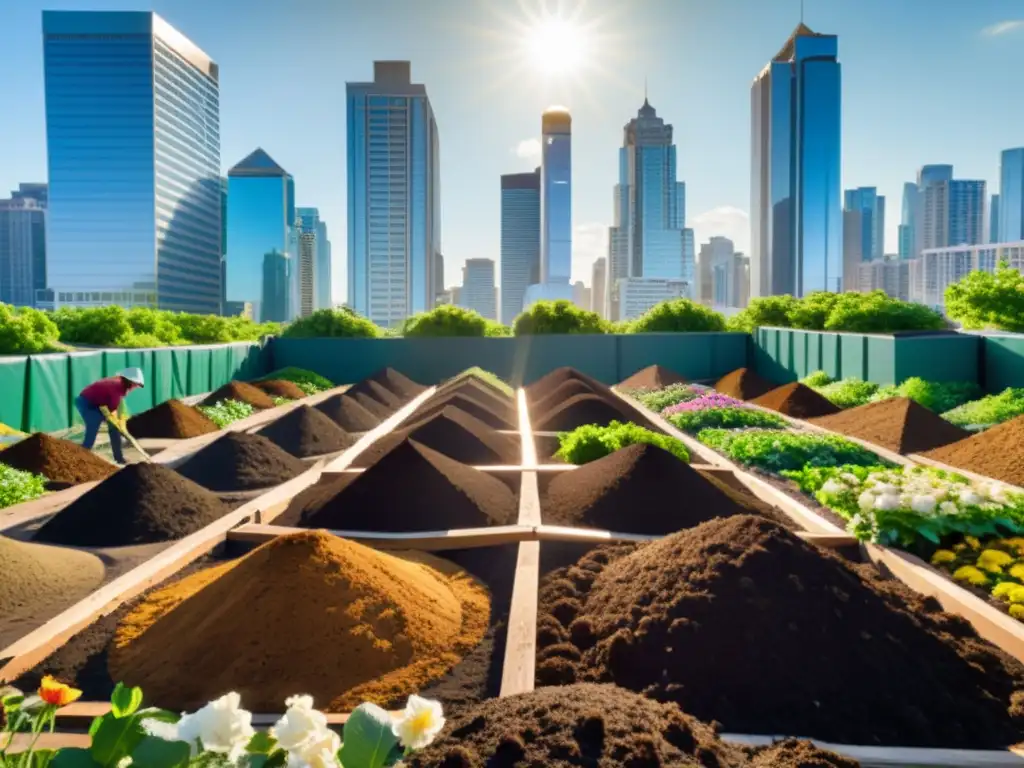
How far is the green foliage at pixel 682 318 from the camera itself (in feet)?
79.0

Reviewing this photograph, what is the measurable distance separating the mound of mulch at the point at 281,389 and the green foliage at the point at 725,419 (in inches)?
318

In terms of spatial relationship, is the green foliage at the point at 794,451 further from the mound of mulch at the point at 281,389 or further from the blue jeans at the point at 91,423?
the mound of mulch at the point at 281,389

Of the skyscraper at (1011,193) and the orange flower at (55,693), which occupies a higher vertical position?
the skyscraper at (1011,193)

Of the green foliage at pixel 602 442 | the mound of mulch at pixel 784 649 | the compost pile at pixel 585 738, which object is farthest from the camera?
the green foliage at pixel 602 442

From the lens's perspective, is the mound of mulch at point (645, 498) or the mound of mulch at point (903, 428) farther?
the mound of mulch at point (903, 428)

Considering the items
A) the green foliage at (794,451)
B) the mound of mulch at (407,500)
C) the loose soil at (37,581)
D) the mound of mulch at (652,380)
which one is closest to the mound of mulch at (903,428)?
the green foliage at (794,451)

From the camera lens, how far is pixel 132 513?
5.76 m

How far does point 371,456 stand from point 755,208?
475ft

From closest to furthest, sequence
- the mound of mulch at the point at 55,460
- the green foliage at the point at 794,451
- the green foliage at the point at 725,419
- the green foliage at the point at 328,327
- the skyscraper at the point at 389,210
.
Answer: the mound of mulch at the point at 55,460
the green foliage at the point at 794,451
the green foliage at the point at 725,419
the green foliage at the point at 328,327
the skyscraper at the point at 389,210

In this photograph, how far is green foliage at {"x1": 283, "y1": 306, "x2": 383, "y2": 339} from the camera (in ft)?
77.3

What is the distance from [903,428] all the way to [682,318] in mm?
15014

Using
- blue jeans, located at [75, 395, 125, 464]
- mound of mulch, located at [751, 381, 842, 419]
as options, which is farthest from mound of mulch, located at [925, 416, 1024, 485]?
blue jeans, located at [75, 395, 125, 464]

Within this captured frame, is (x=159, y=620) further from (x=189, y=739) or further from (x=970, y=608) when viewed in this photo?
(x=970, y=608)

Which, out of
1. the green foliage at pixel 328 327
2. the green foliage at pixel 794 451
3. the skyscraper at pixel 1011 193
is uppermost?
the skyscraper at pixel 1011 193
